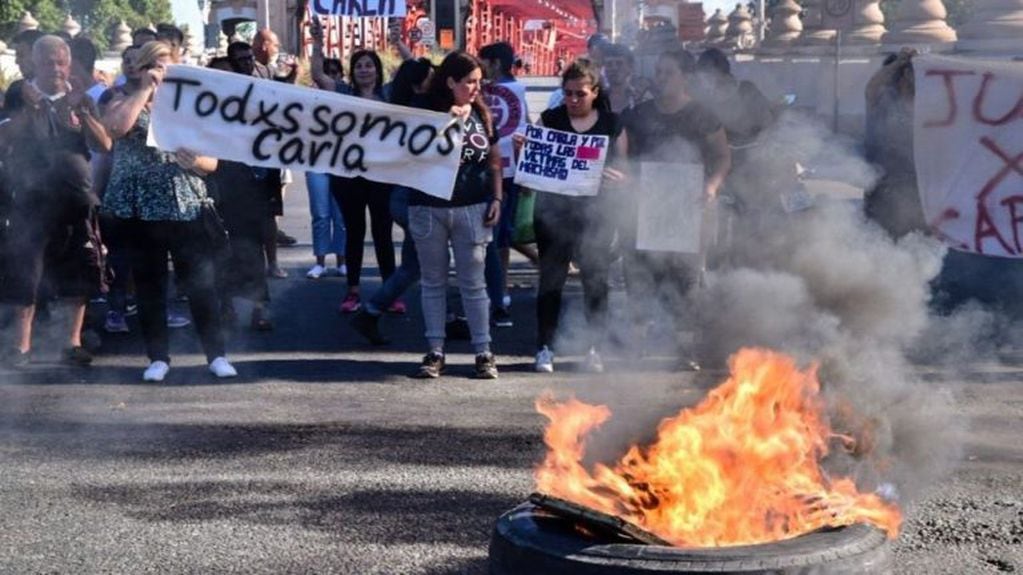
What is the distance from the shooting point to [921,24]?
77.3 feet

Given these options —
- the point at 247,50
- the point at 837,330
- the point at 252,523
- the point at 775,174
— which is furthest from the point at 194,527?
the point at 247,50

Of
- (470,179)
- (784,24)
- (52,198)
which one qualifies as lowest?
(52,198)

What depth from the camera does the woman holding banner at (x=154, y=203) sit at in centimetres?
842

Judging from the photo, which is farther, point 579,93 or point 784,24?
point 784,24

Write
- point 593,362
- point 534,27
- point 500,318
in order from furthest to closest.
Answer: point 534,27 < point 500,318 < point 593,362

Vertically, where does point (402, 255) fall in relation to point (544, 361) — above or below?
above

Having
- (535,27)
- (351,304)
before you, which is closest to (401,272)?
(351,304)

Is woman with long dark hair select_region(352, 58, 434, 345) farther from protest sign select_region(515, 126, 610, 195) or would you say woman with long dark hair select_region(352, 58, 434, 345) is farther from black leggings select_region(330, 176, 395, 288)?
protest sign select_region(515, 126, 610, 195)

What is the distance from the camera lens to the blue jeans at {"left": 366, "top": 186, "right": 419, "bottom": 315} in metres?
9.48

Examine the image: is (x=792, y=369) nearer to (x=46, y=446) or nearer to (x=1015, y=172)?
(x=46, y=446)

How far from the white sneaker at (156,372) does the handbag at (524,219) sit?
2.50 m

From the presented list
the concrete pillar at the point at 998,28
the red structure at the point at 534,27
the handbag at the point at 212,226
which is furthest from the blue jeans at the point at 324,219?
the red structure at the point at 534,27

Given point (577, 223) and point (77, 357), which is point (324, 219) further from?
point (577, 223)

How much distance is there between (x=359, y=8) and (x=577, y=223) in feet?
23.9
